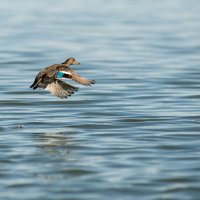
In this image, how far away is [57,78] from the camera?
12.4 metres

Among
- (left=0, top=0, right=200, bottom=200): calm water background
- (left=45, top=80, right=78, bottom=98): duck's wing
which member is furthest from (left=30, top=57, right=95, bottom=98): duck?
(left=0, top=0, right=200, bottom=200): calm water background

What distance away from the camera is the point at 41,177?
10086 mm

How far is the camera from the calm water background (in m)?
9.87

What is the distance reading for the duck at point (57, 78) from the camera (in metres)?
11.6

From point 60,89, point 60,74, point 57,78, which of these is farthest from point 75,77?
point 60,89

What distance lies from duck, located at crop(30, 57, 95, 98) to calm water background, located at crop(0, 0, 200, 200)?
2.32ft

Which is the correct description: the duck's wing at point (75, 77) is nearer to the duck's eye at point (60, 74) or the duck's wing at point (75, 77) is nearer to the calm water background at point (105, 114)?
the duck's eye at point (60, 74)

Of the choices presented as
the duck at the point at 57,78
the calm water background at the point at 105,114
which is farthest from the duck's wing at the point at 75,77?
the calm water background at the point at 105,114

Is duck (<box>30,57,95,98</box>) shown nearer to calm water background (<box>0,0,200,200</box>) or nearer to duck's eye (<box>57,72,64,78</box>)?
duck's eye (<box>57,72,64,78</box>)

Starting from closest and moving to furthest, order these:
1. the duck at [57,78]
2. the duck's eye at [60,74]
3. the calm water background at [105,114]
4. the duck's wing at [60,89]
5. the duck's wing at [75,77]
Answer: the calm water background at [105,114] → the duck's wing at [75,77] → the duck at [57,78] → the duck's eye at [60,74] → the duck's wing at [60,89]

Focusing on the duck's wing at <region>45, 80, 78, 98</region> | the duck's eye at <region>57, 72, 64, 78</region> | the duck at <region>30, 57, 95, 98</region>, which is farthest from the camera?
the duck's wing at <region>45, 80, 78, 98</region>

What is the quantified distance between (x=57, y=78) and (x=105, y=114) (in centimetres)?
232

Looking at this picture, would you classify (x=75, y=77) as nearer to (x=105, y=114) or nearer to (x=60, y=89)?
(x=60, y=89)

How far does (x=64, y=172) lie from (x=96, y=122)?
3413 millimetres
